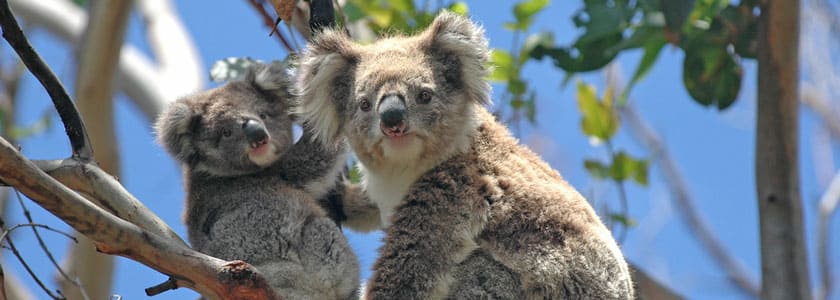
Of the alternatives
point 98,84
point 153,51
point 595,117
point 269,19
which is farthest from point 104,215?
point 153,51

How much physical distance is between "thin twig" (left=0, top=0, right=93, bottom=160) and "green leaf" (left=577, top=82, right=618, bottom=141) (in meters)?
3.23

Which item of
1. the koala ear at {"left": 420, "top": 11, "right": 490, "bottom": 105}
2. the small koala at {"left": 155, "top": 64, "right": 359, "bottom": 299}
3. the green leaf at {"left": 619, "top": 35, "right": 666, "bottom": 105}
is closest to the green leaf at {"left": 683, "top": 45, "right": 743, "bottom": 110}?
the green leaf at {"left": 619, "top": 35, "right": 666, "bottom": 105}

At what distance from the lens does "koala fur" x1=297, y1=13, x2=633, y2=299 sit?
3857mm

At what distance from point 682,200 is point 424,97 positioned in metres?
9.37

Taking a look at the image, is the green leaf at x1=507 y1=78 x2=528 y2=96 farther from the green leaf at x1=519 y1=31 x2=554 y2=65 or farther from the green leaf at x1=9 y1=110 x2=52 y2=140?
the green leaf at x1=9 y1=110 x2=52 y2=140

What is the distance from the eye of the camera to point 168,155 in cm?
488

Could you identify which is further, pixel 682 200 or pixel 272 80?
pixel 682 200

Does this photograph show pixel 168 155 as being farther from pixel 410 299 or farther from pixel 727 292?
pixel 727 292

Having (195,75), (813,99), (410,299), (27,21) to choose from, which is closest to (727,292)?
(813,99)

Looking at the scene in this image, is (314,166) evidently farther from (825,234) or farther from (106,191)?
(825,234)

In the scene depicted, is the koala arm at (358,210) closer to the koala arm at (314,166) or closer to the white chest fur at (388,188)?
the koala arm at (314,166)

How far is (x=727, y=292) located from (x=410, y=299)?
29.1 ft

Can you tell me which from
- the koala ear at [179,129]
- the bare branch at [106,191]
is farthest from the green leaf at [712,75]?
the bare branch at [106,191]

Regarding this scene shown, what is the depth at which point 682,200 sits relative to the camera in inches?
504
